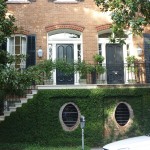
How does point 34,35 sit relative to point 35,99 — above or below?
above

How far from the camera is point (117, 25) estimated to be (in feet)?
42.4

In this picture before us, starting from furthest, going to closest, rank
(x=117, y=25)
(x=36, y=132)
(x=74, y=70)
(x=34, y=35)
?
(x=34, y=35), (x=74, y=70), (x=36, y=132), (x=117, y=25)

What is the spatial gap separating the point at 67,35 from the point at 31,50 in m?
2.26

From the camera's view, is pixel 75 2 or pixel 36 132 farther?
pixel 75 2

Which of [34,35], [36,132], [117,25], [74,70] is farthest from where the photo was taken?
[34,35]

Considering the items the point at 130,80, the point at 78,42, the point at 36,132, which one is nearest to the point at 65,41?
the point at 78,42

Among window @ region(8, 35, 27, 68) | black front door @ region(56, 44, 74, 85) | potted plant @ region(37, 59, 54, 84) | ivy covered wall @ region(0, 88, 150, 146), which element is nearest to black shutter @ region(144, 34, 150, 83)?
ivy covered wall @ region(0, 88, 150, 146)

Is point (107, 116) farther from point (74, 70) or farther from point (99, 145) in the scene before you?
point (74, 70)

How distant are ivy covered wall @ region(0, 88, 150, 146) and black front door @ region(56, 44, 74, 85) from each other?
6.23 feet

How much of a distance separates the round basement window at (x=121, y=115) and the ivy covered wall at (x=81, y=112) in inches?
10.8

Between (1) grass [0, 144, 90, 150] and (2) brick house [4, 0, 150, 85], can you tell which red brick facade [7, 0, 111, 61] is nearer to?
(2) brick house [4, 0, 150, 85]

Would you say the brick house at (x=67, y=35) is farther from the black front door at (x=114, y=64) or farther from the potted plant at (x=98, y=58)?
the potted plant at (x=98, y=58)

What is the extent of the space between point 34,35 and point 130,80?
5414 mm

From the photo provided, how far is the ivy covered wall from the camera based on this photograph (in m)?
15.6
